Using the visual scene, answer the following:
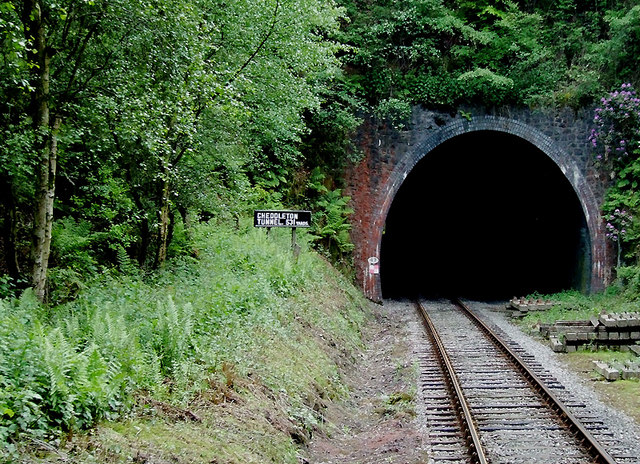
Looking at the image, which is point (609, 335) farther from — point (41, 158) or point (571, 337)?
point (41, 158)

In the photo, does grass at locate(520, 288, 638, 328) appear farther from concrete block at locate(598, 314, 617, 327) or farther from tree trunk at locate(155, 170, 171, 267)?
tree trunk at locate(155, 170, 171, 267)

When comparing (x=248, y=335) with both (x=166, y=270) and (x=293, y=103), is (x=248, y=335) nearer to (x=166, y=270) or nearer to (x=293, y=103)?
(x=166, y=270)

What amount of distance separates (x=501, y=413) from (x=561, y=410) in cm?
77

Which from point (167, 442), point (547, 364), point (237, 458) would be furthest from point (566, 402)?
point (167, 442)

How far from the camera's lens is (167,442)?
4.55 m

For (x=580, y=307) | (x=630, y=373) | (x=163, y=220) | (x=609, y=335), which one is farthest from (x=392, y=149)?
(x=630, y=373)

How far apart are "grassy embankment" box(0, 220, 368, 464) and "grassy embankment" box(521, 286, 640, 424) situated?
412 cm

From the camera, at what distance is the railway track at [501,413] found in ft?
20.5

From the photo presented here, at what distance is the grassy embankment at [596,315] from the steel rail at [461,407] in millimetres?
2170

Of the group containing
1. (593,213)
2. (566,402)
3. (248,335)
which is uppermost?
(593,213)

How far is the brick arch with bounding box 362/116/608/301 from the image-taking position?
1907 centimetres

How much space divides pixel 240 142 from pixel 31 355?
8129mm

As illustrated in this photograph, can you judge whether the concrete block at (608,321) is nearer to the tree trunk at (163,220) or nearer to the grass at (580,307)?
the grass at (580,307)

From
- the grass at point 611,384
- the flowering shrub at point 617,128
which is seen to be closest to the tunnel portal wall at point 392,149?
the flowering shrub at point 617,128
